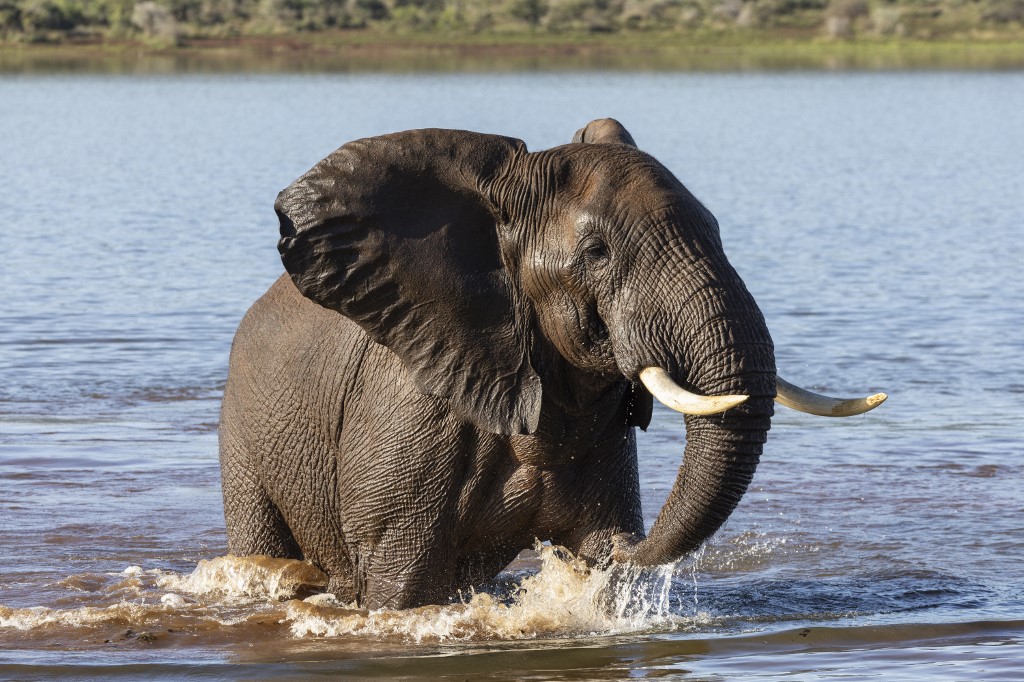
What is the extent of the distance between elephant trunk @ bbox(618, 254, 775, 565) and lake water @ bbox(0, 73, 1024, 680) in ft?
4.30

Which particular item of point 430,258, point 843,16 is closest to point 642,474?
point 430,258

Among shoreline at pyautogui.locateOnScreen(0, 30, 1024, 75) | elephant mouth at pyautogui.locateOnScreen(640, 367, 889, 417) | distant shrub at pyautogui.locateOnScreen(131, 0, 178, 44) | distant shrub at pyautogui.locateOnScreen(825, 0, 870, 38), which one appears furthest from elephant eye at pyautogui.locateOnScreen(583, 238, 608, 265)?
distant shrub at pyautogui.locateOnScreen(825, 0, 870, 38)

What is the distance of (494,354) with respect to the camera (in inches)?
239

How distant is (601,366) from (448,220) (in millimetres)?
758

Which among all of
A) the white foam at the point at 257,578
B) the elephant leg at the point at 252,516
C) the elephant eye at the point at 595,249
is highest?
the elephant eye at the point at 595,249

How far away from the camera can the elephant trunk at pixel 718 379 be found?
539cm

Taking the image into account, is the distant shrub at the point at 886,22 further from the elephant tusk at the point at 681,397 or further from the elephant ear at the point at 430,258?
the elephant tusk at the point at 681,397

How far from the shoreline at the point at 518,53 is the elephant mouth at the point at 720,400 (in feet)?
249

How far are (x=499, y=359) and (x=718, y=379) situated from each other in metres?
0.97

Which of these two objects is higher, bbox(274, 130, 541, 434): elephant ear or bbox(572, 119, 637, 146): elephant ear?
bbox(572, 119, 637, 146): elephant ear

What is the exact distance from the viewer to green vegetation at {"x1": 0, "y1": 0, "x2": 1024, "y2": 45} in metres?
88.8

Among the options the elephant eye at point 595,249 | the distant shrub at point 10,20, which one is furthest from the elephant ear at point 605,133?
the distant shrub at point 10,20

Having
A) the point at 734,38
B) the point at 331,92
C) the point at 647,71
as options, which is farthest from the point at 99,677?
the point at 734,38

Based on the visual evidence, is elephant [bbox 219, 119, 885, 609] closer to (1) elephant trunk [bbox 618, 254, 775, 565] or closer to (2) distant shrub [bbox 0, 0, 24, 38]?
(1) elephant trunk [bbox 618, 254, 775, 565]
